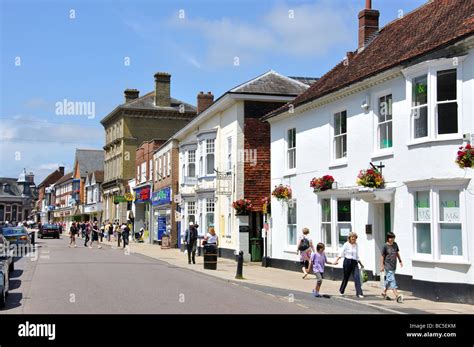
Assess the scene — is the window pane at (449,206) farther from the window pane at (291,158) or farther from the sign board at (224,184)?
the sign board at (224,184)

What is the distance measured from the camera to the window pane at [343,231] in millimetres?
20473

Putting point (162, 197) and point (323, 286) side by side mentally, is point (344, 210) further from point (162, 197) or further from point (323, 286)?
point (162, 197)

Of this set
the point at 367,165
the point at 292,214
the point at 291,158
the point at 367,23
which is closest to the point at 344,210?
the point at 367,165

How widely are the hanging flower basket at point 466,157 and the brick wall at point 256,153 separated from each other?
16199 millimetres

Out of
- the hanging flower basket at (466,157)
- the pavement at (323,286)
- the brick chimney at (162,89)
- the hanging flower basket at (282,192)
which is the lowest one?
the pavement at (323,286)

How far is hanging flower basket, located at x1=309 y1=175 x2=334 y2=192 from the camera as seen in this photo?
69.2 ft

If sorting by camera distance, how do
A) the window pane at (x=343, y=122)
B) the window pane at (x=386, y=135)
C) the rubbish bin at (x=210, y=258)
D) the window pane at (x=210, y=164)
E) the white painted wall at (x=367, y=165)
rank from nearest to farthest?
the white painted wall at (x=367, y=165), the window pane at (x=386, y=135), the window pane at (x=343, y=122), the rubbish bin at (x=210, y=258), the window pane at (x=210, y=164)

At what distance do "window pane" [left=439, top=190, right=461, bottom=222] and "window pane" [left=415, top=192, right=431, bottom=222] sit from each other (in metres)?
0.43

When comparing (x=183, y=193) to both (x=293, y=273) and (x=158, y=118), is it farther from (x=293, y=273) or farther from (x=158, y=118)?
(x=158, y=118)

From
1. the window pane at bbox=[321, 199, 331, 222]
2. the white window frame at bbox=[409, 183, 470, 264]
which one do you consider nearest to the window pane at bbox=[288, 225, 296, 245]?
the window pane at bbox=[321, 199, 331, 222]

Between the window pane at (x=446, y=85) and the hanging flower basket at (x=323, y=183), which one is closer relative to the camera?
the window pane at (x=446, y=85)

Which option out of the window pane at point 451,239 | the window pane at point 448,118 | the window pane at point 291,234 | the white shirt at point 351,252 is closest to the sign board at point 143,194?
the window pane at point 291,234

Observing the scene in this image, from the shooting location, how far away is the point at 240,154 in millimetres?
30438
